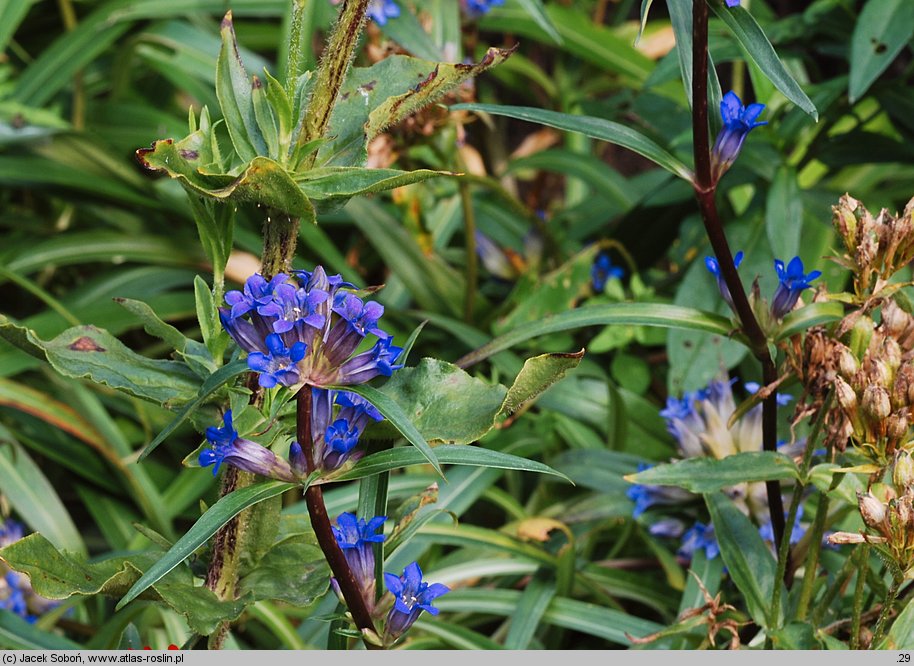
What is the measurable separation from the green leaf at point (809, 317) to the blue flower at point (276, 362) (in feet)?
1.80

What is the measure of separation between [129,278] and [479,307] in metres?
0.71

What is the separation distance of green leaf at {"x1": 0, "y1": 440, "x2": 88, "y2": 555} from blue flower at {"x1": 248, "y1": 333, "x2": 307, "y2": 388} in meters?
1.07

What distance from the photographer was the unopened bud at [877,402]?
0.92 metres

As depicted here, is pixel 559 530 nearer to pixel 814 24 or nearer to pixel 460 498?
pixel 460 498

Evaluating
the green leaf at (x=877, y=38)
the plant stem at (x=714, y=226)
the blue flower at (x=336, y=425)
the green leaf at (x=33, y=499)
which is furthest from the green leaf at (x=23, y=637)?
the green leaf at (x=877, y=38)

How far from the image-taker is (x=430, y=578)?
150 cm

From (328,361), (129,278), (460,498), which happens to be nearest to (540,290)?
(460,498)

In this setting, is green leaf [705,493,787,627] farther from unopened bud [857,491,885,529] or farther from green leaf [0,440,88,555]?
green leaf [0,440,88,555]

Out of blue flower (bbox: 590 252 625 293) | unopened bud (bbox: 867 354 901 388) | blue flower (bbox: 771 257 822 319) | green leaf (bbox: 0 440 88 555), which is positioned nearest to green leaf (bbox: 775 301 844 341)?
blue flower (bbox: 771 257 822 319)

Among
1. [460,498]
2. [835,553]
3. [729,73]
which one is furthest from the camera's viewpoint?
[729,73]

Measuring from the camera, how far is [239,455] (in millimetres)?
842

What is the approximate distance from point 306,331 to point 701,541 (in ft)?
2.60

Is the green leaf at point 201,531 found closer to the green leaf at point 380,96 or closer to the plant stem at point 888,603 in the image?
the green leaf at point 380,96

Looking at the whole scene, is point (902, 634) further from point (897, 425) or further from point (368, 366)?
point (368, 366)
